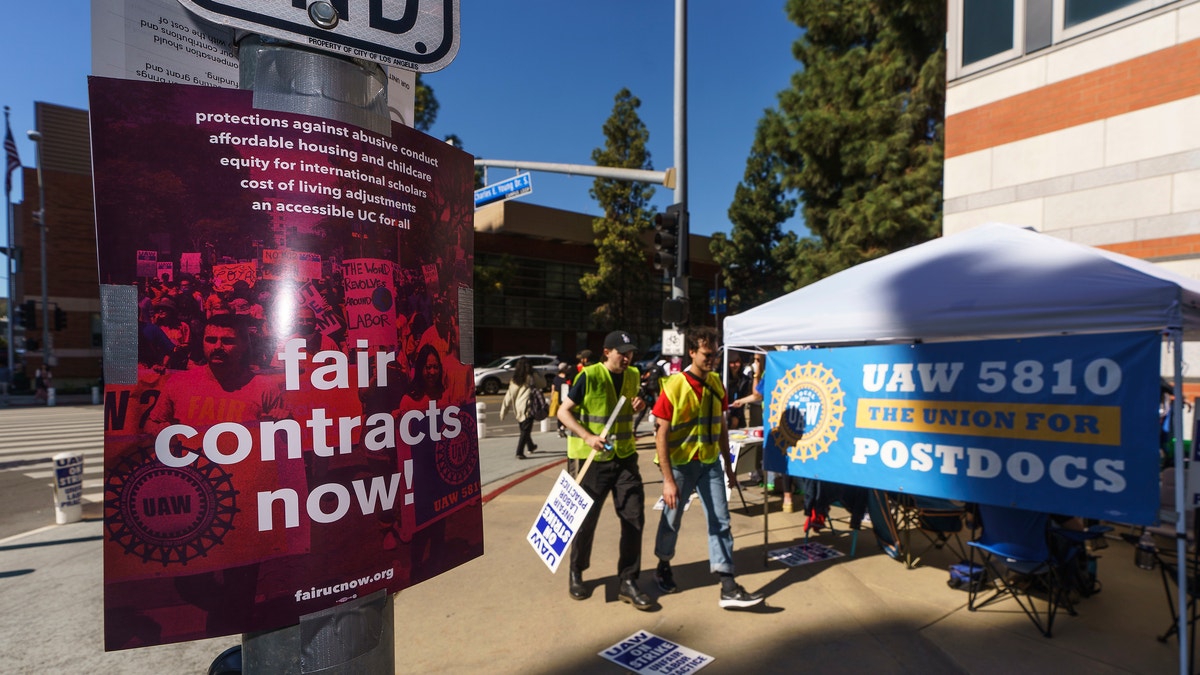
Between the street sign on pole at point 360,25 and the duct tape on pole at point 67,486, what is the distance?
7.72m

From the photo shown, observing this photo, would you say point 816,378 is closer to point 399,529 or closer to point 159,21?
point 399,529

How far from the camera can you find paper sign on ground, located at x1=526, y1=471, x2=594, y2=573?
4.11 m

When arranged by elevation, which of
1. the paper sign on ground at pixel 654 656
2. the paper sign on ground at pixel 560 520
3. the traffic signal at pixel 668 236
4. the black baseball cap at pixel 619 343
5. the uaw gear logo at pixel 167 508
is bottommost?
the paper sign on ground at pixel 654 656

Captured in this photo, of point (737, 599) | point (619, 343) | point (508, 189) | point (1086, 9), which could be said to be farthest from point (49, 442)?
point (1086, 9)

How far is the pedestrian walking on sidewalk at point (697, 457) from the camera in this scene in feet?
14.3

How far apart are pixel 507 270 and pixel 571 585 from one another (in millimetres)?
27889

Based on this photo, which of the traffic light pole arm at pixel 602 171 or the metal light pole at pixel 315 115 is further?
the traffic light pole arm at pixel 602 171

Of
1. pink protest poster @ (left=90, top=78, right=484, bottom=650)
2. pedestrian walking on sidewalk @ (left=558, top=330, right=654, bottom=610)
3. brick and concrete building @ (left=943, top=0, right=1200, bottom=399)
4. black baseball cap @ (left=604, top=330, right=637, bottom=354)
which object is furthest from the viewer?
brick and concrete building @ (left=943, top=0, right=1200, bottom=399)

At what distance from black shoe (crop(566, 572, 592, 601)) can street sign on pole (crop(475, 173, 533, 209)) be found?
812cm

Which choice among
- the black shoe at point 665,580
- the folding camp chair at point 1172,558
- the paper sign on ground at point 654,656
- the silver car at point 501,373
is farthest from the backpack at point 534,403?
the silver car at point 501,373

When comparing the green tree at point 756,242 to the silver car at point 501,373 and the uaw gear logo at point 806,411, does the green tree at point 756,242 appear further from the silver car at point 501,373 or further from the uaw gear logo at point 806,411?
the uaw gear logo at point 806,411

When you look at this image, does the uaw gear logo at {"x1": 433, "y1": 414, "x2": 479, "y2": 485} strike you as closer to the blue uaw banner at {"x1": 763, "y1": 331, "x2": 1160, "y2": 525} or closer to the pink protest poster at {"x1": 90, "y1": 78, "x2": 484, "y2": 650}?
the pink protest poster at {"x1": 90, "y1": 78, "x2": 484, "y2": 650}

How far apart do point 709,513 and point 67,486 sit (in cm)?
727

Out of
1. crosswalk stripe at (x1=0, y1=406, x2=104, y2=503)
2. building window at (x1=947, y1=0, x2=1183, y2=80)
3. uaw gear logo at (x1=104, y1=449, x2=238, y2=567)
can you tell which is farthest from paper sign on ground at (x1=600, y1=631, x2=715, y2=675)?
building window at (x1=947, y1=0, x2=1183, y2=80)
